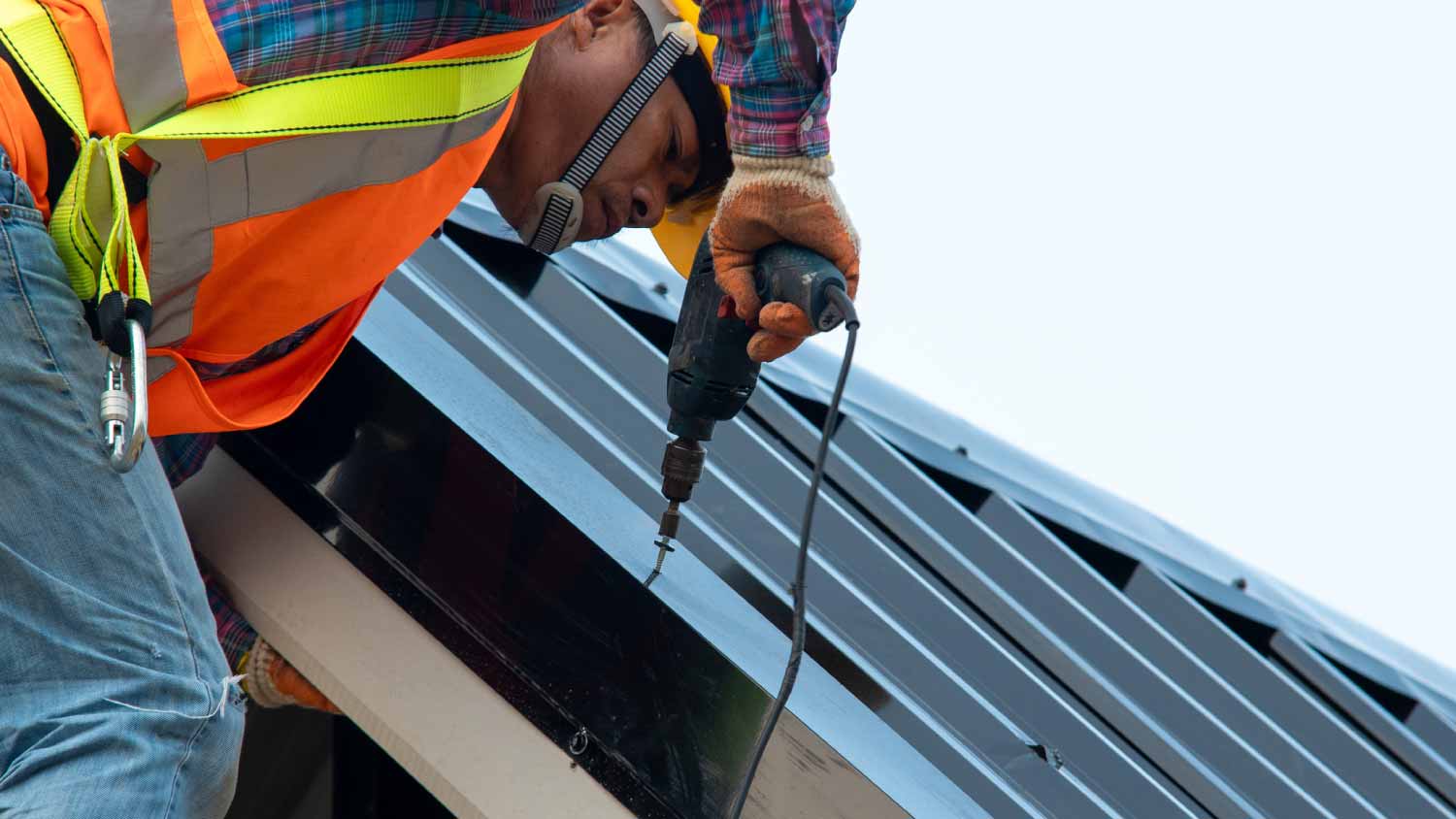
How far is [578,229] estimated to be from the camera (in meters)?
2.00

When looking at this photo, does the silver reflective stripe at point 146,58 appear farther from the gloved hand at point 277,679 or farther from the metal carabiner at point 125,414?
the gloved hand at point 277,679

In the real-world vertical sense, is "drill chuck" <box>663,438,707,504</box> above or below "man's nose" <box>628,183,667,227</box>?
below

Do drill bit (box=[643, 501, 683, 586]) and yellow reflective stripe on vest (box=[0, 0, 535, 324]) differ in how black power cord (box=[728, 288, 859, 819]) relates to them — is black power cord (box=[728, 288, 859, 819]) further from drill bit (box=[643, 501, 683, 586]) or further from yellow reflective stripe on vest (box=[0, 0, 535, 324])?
yellow reflective stripe on vest (box=[0, 0, 535, 324])

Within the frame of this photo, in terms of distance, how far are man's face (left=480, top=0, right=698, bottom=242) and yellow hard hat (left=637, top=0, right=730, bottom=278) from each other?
0.14 feet

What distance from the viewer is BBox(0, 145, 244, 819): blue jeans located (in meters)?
1.09

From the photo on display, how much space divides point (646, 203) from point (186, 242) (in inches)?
33.1

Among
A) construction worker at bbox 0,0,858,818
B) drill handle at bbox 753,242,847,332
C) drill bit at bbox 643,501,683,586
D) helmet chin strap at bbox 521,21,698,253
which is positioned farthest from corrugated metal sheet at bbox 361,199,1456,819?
drill handle at bbox 753,242,847,332

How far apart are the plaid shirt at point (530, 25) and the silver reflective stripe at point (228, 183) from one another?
80 millimetres

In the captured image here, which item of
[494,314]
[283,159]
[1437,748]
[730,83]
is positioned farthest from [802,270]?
[1437,748]

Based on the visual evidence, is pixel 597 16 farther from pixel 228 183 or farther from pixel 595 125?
pixel 228 183

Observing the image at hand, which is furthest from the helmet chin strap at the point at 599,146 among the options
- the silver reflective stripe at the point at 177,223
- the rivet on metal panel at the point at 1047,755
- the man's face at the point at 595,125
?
the rivet on metal panel at the point at 1047,755

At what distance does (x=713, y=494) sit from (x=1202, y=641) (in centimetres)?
139

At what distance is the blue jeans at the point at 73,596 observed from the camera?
1.09 metres

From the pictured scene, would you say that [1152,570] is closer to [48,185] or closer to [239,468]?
[239,468]
